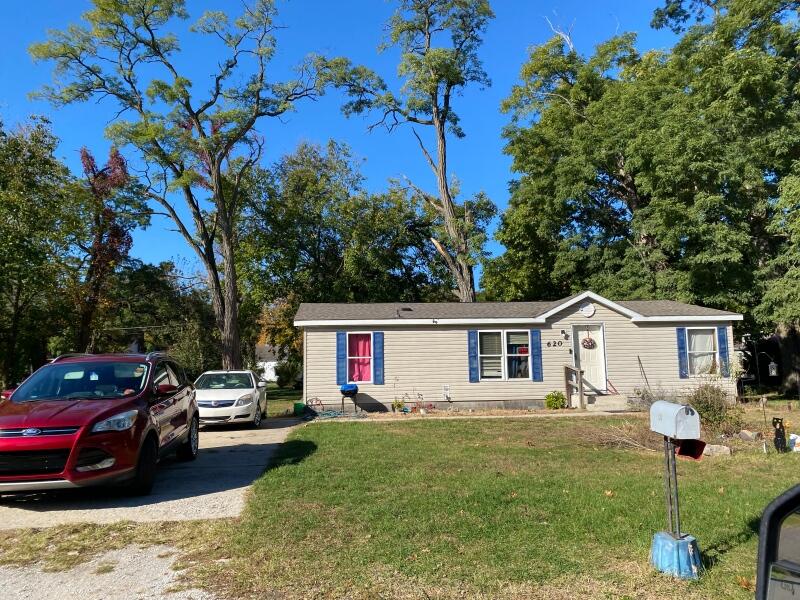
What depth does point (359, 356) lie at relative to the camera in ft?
55.8

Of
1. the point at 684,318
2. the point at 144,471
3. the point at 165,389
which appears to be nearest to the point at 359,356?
the point at 165,389

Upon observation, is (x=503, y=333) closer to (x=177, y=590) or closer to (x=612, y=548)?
(x=612, y=548)

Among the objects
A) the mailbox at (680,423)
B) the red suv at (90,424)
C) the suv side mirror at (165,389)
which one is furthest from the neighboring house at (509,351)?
the mailbox at (680,423)

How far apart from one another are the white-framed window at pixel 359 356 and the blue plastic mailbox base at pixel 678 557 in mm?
12990

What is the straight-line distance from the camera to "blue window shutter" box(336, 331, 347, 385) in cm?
1673

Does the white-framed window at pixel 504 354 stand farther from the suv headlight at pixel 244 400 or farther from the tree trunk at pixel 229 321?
the tree trunk at pixel 229 321

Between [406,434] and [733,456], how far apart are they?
576 cm

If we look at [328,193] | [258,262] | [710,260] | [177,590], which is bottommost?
[177,590]

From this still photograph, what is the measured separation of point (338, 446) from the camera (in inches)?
399

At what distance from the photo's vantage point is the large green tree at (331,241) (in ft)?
95.2

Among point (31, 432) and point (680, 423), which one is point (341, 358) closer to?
point (31, 432)

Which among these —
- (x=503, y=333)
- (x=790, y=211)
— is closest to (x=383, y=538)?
(x=503, y=333)

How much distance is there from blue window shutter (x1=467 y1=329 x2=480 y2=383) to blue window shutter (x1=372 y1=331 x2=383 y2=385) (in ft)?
8.72

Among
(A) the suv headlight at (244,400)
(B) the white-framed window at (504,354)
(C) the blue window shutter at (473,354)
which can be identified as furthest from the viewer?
(B) the white-framed window at (504,354)
